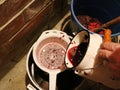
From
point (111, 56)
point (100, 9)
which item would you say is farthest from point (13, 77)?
point (111, 56)

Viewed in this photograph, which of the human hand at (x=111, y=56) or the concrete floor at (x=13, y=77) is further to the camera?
the concrete floor at (x=13, y=77)

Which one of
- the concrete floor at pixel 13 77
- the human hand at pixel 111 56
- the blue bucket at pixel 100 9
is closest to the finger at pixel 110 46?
the human hand at pixel 111 56

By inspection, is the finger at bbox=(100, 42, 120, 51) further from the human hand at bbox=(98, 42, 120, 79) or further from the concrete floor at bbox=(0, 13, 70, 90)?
the concrete floor at bbox=(0, 13, 70, 90)

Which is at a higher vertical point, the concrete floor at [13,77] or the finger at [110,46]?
the finger at [110,46]

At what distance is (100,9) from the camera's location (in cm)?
150

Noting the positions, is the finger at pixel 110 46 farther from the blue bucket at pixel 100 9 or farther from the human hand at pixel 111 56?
the blue bucket at pixel 100 9

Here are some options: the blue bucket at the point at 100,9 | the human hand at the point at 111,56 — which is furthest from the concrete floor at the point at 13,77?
the human hand at the point at 111,56

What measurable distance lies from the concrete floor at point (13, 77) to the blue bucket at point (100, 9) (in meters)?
0.44

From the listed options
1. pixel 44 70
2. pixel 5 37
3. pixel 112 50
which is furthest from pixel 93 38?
pixel 5 37

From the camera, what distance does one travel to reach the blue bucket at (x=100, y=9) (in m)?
1.43

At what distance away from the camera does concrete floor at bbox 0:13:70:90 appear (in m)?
1.45

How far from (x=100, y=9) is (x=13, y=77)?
629mm

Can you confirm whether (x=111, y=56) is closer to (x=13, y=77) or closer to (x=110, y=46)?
(x=110, y=46)

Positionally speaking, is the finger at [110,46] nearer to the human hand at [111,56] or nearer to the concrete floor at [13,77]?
the human hand at [111,56]
